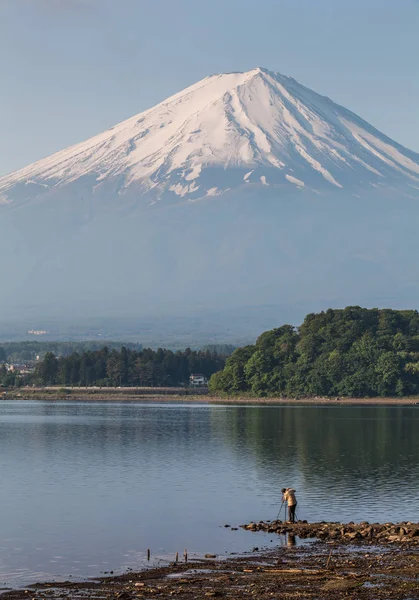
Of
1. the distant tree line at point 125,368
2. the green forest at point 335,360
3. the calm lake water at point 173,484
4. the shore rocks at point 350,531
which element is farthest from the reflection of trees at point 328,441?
the distant tree line at point 125,368

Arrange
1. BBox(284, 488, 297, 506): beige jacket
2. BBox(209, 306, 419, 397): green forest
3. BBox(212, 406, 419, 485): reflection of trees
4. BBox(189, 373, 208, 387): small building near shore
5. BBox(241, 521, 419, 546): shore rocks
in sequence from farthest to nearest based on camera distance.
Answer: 1. BBox(189, 373, 208, 387): small building near shore
2. BBox(209, 306, 419, 397): green forest
3. BBox(212, 406, 419, 485): reflection of trees
4. BBox(284, 488, 297, 506): beige jacket
5. BBox(241, 521, 419, 546): shore rocks

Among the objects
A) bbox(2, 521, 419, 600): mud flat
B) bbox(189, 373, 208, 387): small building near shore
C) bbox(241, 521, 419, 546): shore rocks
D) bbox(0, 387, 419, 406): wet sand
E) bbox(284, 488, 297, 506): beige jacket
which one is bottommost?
bbox(2, 521, 419, 600): mud flat

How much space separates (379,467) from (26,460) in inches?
662

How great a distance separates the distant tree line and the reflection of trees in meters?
53.4

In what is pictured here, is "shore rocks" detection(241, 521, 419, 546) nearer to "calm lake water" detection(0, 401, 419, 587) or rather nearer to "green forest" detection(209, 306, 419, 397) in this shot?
"calm lake water" detection(0, 401, 419, 587)

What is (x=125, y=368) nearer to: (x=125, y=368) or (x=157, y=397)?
(x=125, y=368)

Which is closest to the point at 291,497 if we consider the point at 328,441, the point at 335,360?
the point at 328,441

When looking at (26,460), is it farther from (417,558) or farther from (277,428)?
(417,558)

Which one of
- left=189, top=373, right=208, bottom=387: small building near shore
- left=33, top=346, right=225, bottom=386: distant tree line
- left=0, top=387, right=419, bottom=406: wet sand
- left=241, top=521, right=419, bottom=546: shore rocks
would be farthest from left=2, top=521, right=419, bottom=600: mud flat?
left=189, top=373, right=208, bottom=387: small building near shore

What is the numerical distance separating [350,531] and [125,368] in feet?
405

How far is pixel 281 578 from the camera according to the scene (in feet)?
86.1

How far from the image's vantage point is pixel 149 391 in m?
151

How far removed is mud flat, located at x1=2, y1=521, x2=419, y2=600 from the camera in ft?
81.0

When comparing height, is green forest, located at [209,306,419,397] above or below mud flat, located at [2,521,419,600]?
above
